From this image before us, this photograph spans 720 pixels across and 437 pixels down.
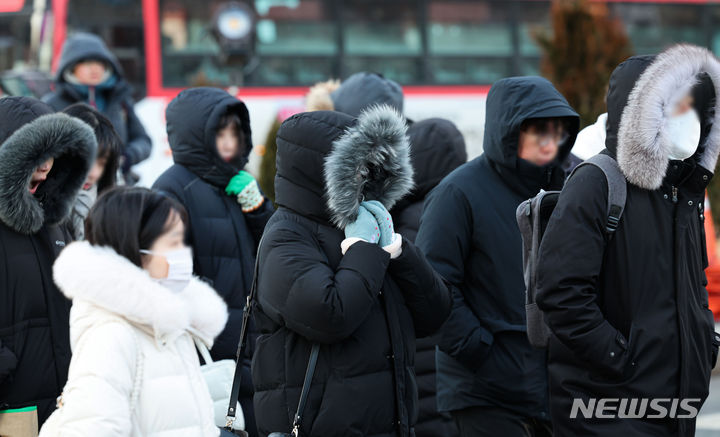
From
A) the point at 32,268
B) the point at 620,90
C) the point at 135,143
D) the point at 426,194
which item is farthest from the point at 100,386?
the point at 135,143

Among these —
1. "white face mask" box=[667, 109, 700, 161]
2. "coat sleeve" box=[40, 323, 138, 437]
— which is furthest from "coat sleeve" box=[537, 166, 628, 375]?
"coat sleeve" box=[40, 323, 138, 437]

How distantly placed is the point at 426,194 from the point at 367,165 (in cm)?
156

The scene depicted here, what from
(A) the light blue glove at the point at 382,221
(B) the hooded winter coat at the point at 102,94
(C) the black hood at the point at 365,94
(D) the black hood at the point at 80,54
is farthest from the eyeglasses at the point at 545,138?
(D) the black hood at the point at 80,54

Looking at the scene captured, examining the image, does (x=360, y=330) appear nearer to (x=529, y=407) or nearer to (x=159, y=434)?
(x=159, y=434)

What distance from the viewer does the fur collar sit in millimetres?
3188

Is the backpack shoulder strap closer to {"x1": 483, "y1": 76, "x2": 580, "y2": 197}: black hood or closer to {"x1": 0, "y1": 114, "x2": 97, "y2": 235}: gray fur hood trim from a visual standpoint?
{"x1": 483, "y1": 76, "x2": 580, "y2": 197}: black hood

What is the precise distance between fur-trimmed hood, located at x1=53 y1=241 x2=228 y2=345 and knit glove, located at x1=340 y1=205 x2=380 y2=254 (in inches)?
23.1

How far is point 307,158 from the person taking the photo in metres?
3.23

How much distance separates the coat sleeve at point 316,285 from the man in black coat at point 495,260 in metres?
0.94

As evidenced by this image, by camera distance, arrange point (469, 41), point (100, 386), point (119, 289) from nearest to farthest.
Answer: point (100, 386), point (119, 289), point (469, 41)

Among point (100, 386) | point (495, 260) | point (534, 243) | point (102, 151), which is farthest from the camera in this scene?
point (102, 151)

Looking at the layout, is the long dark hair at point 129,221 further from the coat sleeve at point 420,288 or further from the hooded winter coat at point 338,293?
the coat sleeve at point 420,288

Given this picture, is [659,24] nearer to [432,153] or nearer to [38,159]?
[432,153]

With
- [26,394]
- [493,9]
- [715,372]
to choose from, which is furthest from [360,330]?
[493,9]
